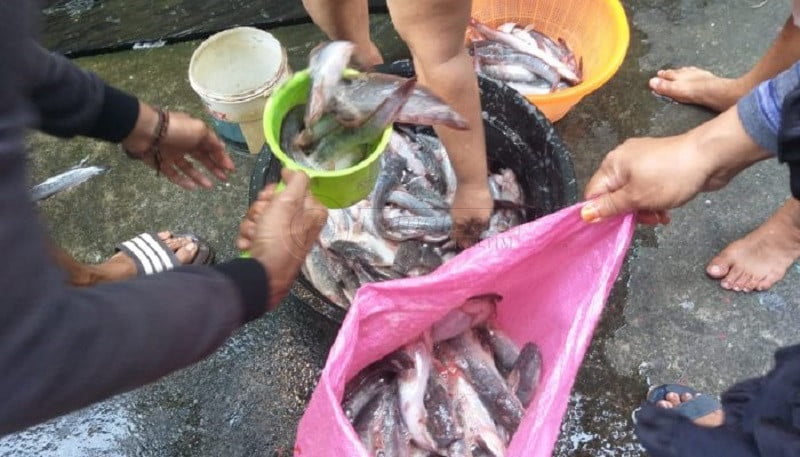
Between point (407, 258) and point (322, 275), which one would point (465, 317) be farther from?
point (322, 275)

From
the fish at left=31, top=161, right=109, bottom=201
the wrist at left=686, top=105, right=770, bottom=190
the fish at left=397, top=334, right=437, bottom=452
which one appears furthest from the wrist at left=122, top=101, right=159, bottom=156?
the wrist at left=686, top=105, right=770, bottom=190

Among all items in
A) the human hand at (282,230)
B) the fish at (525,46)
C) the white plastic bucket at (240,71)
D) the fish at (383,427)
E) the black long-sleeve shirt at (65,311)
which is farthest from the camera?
the fish at (525,46)

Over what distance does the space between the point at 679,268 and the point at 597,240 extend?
835 millimetres

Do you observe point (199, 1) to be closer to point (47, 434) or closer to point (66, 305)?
point (47, 434)

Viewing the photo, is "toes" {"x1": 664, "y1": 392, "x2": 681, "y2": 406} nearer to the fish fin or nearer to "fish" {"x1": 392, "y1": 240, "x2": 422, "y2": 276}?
"fish" {"x1": 392, "y1": 240, "x2": 422, "y2": 276}

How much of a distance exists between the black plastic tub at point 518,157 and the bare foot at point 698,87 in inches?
36.4

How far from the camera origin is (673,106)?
9.65 ft

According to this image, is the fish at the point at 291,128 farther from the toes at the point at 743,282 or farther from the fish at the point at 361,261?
the toes at the point at 743,282

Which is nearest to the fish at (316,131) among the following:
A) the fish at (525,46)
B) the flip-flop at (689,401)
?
the flip-flop at (689,401)

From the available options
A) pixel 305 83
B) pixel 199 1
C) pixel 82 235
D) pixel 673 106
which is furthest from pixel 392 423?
pixel 199 1

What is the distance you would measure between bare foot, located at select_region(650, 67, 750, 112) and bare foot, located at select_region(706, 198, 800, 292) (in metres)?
0.53

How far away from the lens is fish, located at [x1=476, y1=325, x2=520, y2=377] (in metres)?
2.22

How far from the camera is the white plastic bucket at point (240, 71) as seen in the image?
105 inches

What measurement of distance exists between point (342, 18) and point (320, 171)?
3.63 ft
